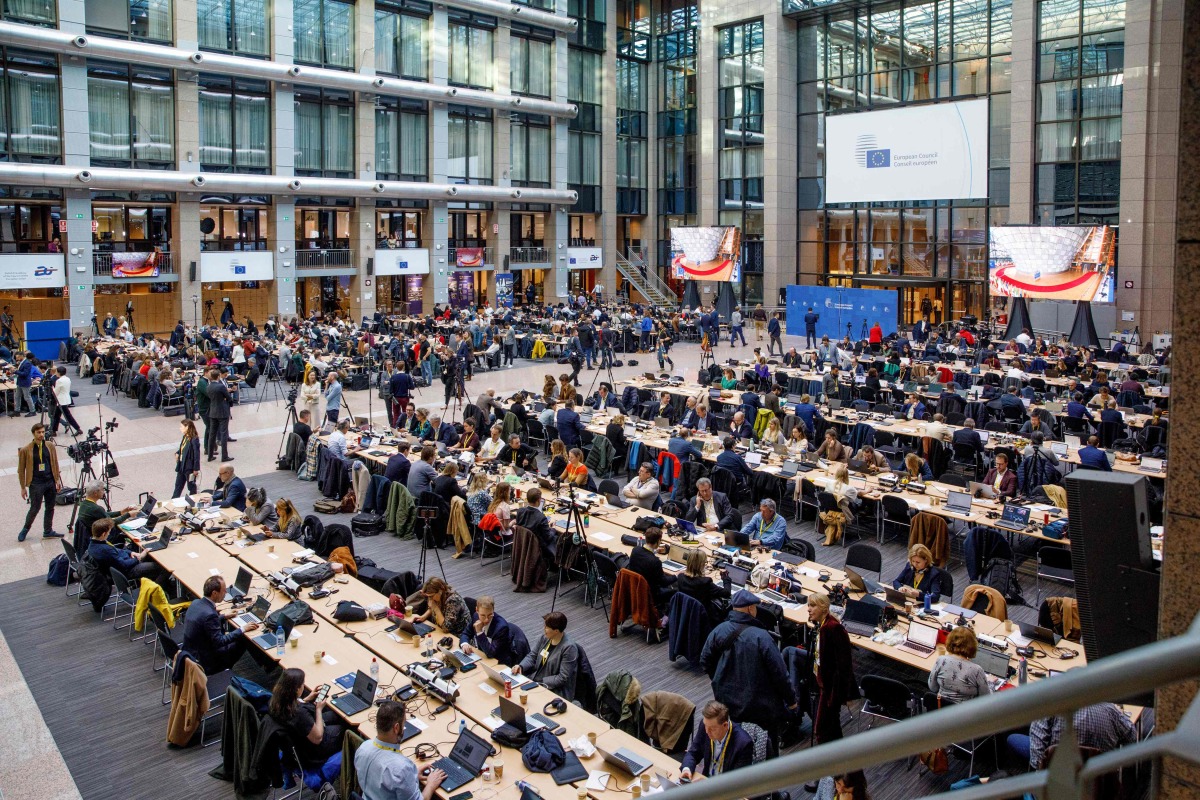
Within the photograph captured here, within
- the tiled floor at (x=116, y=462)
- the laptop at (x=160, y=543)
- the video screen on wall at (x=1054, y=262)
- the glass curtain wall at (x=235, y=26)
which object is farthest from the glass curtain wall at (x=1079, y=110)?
the laptop at (x=160, y=543)

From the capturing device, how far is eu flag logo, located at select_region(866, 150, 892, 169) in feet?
116

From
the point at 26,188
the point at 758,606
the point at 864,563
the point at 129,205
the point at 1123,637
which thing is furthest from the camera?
the point at 129,205

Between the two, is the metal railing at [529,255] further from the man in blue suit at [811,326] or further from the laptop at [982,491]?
the laptop at [982,491]

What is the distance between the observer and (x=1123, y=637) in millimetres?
2838

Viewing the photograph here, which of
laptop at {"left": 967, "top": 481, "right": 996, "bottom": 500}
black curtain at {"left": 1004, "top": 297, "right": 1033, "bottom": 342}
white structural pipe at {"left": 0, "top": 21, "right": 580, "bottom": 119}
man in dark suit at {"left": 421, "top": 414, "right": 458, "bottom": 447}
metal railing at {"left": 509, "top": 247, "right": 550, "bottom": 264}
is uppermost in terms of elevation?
white structural pipe at {"left": 0, "top": 21, "right": 580, "bottom": 119}

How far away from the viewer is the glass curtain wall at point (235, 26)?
33.6 m

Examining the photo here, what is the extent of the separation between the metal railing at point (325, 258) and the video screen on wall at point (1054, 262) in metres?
24.0

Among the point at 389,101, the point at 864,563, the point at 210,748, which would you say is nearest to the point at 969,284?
the point at 389,101

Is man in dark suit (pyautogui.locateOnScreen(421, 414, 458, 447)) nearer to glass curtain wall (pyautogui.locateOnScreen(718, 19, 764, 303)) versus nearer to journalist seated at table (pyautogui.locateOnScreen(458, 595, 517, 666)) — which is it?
journalist seated at table (pyautogui.locateOnScreen(458, 595, 517, 666))

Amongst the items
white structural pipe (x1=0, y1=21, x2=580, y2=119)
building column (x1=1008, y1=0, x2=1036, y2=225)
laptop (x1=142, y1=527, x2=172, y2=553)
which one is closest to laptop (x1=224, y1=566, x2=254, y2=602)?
laptop (x1=142, y1=527, x2=172, y2=553)

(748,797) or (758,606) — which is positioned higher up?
(748,797)

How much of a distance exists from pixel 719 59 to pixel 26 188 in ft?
88.1

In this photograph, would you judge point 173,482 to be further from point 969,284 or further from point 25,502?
point 969,284

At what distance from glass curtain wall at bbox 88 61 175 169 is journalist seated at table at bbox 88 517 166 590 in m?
25.7
